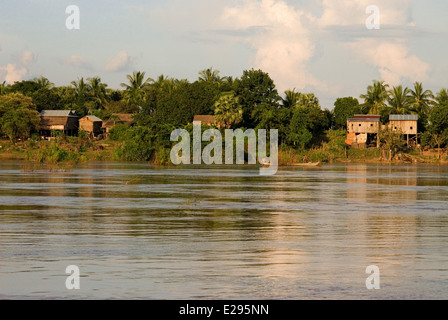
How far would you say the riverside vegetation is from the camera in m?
87.8

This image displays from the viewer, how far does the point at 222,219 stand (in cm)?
2423

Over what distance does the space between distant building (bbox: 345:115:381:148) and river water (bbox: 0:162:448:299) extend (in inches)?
2490

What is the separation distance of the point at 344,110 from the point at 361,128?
209 inches

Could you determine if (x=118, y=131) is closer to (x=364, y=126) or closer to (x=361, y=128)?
(x=361, y=128)

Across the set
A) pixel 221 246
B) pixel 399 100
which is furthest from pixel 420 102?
pixel 221 246

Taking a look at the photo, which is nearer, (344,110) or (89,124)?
(344,110)

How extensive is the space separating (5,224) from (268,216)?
9.03m

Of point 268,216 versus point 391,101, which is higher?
point 391,101

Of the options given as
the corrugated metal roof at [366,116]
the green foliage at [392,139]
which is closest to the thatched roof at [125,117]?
the corrugated metal roof at [366,116]

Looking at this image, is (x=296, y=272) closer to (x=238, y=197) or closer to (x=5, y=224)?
(x=5, y=224)

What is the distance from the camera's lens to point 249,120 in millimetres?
92812

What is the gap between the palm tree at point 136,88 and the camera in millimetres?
113375

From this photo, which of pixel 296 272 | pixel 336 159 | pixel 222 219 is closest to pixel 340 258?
pixel 296 272

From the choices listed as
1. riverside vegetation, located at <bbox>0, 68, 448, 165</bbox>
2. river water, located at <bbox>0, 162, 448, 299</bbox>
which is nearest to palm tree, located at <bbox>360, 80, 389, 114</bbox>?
riverside vegetation, located at <bbox>0, 68, 448, 165</bbox>
